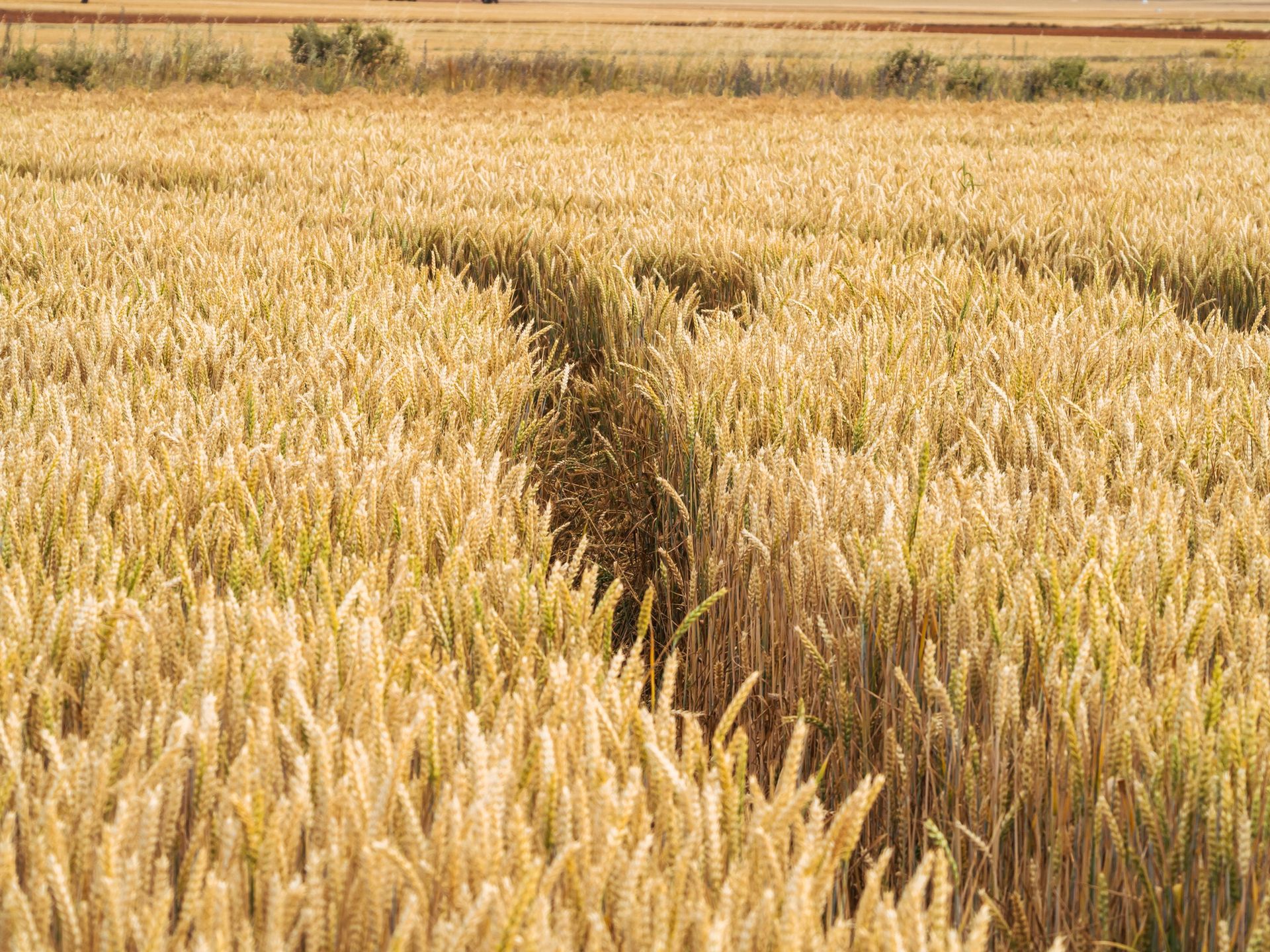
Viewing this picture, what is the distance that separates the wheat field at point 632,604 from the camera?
0.80 metres

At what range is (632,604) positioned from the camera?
7.38ft

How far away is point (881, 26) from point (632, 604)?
183ft

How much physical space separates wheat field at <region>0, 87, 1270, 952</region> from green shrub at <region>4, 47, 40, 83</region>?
1317cm

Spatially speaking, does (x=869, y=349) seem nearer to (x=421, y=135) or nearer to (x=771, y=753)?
(x=771, y=753)

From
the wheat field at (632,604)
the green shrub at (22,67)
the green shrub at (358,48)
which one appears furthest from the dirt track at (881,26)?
the wheat field at (632,604)

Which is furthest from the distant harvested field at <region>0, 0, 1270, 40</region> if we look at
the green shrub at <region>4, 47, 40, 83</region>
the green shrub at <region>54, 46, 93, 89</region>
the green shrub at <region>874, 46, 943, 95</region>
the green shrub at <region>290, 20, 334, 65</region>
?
the green shrub at <region>54, 46, 93, 89</region>

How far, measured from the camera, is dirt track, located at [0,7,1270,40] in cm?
4262

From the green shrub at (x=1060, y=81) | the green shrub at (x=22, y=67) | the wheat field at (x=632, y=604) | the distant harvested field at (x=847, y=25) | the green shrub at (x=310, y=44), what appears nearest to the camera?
the wheat field at (x=632, y=604)

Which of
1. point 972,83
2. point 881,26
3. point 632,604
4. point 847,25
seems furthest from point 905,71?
point 881,26

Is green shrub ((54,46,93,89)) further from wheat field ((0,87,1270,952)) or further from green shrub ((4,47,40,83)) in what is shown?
wheat field ((0,87,1270,952))

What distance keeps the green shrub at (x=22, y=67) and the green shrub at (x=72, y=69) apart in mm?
274

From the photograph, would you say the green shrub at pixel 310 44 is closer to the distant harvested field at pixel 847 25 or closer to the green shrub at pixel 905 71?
the green shrub at pixel 905 71

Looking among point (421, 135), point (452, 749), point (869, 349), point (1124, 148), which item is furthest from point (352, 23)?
point (452, 749)

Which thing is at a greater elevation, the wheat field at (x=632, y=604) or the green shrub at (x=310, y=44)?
the green shrub at (x=310, y=44)
